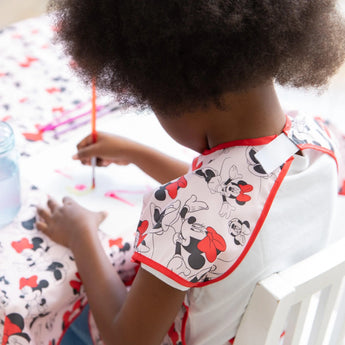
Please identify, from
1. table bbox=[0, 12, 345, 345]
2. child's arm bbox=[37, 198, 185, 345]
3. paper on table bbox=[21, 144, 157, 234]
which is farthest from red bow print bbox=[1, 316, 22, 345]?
paper on table bbox=[21, 144, 157, 234]

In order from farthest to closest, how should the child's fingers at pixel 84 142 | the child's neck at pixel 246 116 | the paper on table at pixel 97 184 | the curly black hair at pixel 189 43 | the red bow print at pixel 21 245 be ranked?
the child's fingers at pixel 84 142, the paper on table at pixel 97 184, the red bow print at pixel 21 245, the child's neck at pixel 246 116, the curly black hair at pixel 189 43

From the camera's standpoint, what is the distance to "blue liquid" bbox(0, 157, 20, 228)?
79 cm

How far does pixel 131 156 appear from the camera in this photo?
3.17 ft

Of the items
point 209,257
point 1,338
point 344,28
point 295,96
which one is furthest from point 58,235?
point 295,96

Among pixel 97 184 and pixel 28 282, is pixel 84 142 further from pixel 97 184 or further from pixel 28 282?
pixel 28 282

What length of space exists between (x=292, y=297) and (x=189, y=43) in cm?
31

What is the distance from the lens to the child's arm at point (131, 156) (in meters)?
0.94

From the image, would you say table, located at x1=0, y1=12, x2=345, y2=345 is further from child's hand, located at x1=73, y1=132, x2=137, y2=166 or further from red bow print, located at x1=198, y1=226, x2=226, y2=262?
red bow print, located at x1=198, y1=226, x2=226, y2=262

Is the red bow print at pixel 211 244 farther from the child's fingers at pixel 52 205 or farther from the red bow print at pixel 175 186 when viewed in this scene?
the child's fingers at pixel 52 205

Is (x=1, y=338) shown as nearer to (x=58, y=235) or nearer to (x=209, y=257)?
(x=58, y=235)

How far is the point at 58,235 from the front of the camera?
78 cm

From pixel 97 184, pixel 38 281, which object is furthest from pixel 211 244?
pixel 97 184

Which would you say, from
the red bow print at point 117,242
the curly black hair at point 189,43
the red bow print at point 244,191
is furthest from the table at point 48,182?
the red bow print at point 244,191

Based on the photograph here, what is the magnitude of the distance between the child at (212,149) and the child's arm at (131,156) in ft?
0.74
